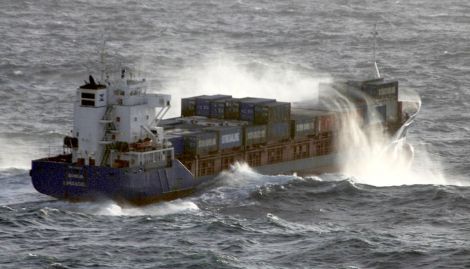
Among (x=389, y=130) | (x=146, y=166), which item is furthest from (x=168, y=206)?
(x=389, y=130)

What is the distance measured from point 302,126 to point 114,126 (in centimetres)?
2356

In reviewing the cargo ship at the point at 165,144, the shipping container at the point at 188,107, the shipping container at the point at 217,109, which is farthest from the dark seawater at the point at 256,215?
the shipping container at the point at 188,107

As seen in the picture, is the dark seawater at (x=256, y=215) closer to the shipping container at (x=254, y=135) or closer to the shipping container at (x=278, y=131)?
the shipping container at (x=254, y=135)

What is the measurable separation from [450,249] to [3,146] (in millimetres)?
53265

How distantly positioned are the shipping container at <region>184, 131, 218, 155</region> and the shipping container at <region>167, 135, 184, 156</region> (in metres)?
0.34

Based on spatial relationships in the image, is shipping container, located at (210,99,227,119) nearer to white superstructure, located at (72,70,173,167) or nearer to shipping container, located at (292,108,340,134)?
shipping container, located at (292,108,340,134)

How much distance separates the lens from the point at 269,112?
375 ft

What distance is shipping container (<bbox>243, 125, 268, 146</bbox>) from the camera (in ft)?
368

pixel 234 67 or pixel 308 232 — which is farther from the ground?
pixel 234 67

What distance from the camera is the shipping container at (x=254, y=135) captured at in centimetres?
11231

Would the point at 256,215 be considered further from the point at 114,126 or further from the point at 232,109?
the point at 232,109

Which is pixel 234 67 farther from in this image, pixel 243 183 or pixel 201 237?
pixel 201 237

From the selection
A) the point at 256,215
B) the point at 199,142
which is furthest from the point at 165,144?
the point at 256,215

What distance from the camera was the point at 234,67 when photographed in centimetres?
18225
